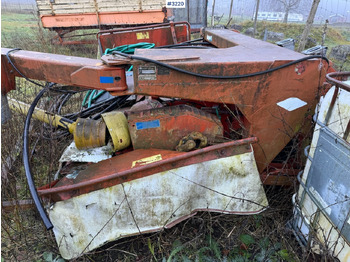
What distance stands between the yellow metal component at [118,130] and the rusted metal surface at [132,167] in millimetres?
150

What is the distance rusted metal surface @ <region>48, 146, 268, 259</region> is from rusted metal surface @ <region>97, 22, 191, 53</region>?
2.53 meters

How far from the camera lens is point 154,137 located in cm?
220

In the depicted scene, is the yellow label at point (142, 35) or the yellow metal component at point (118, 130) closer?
the yellow metal component at point (118, 130)

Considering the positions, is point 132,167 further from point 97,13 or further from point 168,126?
point 97,13

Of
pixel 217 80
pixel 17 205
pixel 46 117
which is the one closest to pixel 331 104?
pixel 217 80

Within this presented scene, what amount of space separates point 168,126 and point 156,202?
0.61 m

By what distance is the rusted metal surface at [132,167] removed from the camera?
192 centimetres

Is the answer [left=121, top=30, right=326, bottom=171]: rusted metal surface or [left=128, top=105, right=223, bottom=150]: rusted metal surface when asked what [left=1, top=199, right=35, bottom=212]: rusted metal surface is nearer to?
[left=128, top=105, right=223, bottom=150]: rusted metal surface

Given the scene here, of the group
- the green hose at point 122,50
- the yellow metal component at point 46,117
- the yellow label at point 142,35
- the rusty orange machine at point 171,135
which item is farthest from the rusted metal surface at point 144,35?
the rusty orange machine at point 171,135

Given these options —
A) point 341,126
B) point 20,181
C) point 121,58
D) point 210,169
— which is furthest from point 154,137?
point 20,181

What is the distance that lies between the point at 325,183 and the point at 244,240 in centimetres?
85

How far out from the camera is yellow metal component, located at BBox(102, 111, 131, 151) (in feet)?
7.45

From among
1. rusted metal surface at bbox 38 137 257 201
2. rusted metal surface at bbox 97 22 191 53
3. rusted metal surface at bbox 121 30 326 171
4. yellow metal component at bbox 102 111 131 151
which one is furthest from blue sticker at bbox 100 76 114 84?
rusted metal surface at bbox 97 22 191 53

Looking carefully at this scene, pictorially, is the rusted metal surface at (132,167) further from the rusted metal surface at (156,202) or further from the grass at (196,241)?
the grass at (196,241)
